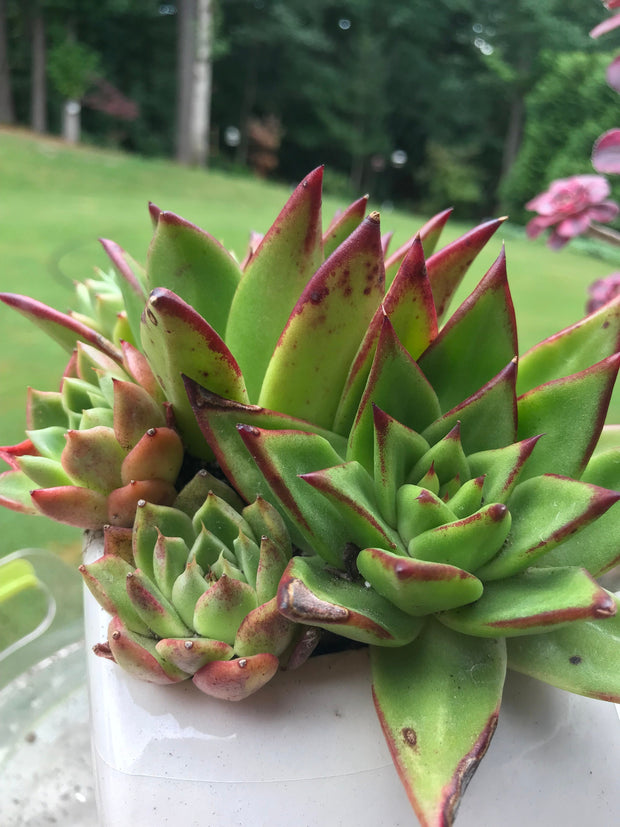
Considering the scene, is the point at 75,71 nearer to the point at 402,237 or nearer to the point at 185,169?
the point at 185,169

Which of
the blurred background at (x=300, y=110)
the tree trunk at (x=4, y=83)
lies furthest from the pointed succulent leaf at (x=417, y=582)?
the tree trunk at (x=4, y=83)

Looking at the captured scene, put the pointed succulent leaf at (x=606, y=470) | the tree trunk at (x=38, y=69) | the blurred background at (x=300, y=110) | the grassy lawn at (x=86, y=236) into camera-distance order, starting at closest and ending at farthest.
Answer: the pointed succulent leaf at (x=606, y=470)
the grassy lawn at (x=86, y=236)
the blurred background at (x=300, y=110)
the tree trunk at (x=38, y=69)

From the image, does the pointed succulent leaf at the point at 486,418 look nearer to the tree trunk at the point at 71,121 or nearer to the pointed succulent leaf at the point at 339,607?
the pointed succulent leaf at the point at 339,607

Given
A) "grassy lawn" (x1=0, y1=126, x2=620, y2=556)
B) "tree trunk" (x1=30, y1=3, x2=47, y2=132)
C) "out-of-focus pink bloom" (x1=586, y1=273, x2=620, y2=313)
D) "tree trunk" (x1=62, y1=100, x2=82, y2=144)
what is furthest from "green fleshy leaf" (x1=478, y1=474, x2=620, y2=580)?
"tree trunk" (x1=30, y1=3, x2=47, y2=132)

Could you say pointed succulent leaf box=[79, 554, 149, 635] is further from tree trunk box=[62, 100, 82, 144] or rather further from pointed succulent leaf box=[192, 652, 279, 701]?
tree trunk box=[62, 100, 82, 144]

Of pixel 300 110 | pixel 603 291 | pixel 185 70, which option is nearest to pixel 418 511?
pixel 603 291

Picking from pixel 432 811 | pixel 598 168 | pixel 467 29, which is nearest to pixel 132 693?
pixel 432 811
